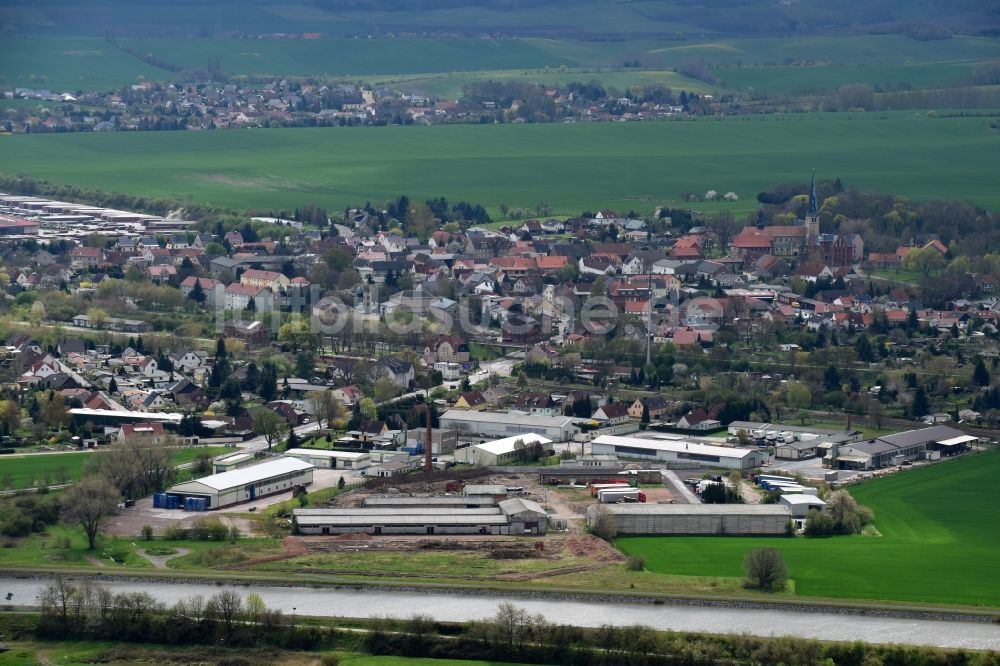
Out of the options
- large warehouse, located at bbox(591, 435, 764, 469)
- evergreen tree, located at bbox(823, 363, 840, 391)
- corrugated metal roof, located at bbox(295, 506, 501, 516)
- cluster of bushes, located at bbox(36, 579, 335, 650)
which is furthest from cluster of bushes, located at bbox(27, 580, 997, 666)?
evergreen tree, located at bbox(823, 363, 840, 391)

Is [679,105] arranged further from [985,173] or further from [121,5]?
[121,5]

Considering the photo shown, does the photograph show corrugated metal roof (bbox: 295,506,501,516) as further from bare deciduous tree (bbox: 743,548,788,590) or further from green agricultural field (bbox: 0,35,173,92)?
green agricultural field (bbox: 0,35,173,92)

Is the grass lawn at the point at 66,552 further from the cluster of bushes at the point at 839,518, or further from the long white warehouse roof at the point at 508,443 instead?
the cluster of bushes at the point at 839,518

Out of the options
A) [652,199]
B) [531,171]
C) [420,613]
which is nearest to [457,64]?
[531,171]

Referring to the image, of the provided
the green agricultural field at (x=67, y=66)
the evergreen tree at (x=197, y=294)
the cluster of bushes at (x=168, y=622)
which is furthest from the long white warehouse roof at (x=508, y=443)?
the green agricultural field at (x=67, y=66)

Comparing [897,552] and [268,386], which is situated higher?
[268,386]

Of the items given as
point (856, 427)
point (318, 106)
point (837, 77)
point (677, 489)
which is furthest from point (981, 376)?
point (837, 77)

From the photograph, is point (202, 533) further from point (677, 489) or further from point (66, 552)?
point (677, 489)
